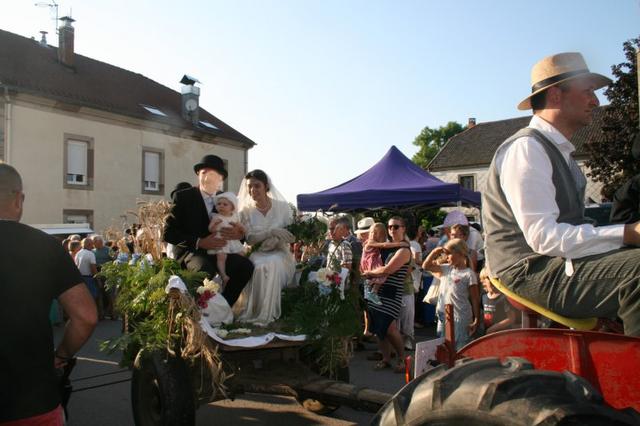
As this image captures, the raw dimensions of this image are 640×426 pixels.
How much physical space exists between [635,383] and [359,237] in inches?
319

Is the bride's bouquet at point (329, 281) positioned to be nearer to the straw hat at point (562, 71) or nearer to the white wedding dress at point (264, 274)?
the white wedding dress at point (264, 274)

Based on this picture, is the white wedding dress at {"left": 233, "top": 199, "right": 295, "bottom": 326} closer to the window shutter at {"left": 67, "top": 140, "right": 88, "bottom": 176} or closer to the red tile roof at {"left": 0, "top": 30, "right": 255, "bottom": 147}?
the red tile roof at {"left": 0, "top": 30, "right": 255, "bottom": 147}

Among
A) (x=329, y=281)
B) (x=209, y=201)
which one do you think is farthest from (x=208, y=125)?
(x=329, y=281)

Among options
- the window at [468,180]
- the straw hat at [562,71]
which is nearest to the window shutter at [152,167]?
the window at [468,180]

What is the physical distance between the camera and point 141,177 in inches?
1087

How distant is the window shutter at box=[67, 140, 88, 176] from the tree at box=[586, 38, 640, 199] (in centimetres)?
2096

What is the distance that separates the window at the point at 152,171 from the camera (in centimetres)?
2800

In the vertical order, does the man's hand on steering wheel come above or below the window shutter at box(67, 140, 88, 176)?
below

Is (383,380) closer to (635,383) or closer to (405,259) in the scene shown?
(405,259)

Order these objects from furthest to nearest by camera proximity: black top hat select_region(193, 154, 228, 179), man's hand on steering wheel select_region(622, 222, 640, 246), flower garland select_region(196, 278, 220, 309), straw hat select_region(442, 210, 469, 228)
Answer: straw hat select_region(442, 210, 469, 228) < black top hat select_region(193, 154, 228, 179) < flower garland select_region(196, 278, 220, 309) < man's hand on steering wheel select_region(622, 222, 640, 246)

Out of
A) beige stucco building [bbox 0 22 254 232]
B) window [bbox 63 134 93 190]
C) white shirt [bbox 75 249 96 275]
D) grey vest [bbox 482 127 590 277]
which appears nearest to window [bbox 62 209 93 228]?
beige stucco building [bbox 0 22 254 232]

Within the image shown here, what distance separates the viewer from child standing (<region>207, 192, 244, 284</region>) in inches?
202

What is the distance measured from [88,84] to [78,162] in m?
4.65

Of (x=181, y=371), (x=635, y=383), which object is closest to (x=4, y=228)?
(x=181, y=371)
